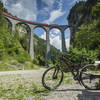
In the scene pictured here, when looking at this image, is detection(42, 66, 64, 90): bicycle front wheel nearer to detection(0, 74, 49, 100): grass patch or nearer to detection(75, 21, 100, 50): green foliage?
detection(0, 74, 49, 100): grass patch

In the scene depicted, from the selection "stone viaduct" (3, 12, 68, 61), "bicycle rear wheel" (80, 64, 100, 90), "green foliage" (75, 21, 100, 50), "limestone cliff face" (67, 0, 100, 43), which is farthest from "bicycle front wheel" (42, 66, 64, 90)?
"limestone cliff face" (67, 0, 100, 43)

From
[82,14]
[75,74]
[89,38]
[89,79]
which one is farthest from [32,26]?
[89,79]

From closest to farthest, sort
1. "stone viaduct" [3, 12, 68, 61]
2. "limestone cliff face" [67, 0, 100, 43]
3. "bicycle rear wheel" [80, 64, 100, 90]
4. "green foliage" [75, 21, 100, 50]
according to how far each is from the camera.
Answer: "bicycle rear wheel" [80, 64, 100, 90]
"green foliage" [75, 21, 100, 50]
"stone viaduct" [3, 12, 68, 61]
"limestone cliff face" [67, 0, 100, 43]

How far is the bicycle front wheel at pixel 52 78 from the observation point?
297cm

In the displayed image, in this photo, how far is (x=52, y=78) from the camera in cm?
320

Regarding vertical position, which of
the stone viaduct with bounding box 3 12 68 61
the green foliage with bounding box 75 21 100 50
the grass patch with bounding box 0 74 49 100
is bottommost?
the grass patch with bounding box 0 74 49 100

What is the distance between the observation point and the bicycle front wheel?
2.97 metres

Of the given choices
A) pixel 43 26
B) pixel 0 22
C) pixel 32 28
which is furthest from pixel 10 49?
pixel 43 26

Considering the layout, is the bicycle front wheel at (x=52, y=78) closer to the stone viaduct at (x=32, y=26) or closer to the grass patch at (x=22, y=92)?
the grass patch at (x=22, y=92)

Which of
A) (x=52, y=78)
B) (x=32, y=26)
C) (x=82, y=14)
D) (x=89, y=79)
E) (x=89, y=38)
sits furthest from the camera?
(x=82, y=14)

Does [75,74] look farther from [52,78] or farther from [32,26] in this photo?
[32,26]

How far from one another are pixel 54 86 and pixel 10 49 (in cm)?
3066

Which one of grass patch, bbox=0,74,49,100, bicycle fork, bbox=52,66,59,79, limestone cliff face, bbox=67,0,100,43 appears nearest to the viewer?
grass patch, bbox=0,74,49,100

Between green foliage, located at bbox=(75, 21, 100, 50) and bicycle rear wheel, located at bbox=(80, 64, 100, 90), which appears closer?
bicycle rear wheel, located at bbox=(80, 64, 100, 90)
